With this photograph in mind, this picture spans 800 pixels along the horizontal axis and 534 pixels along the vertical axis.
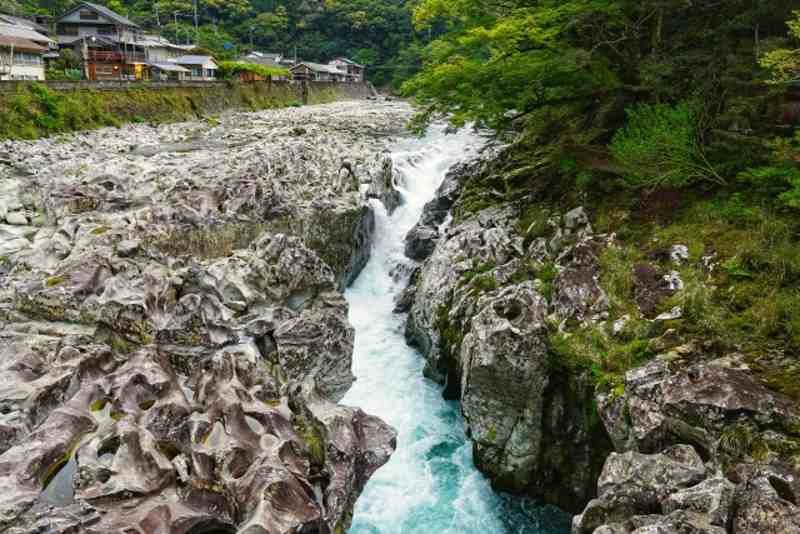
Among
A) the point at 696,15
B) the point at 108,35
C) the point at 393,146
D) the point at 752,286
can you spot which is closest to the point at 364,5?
the point at 108,35

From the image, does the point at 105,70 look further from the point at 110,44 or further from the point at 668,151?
the point at 668,151

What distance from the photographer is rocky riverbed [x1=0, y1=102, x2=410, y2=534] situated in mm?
6645

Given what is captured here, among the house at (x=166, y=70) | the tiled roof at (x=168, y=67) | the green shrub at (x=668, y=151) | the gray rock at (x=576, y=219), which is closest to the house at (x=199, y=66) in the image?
the house at (x=166, y=70)

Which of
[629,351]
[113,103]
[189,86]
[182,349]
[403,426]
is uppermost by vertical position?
[189,86]

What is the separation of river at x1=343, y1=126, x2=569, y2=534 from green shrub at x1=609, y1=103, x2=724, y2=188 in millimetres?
7789

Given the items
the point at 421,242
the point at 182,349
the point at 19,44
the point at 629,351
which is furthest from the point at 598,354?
the point at 19,44

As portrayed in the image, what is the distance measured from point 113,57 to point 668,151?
176 feet

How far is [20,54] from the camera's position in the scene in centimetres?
3862

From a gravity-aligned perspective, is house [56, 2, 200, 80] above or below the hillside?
above

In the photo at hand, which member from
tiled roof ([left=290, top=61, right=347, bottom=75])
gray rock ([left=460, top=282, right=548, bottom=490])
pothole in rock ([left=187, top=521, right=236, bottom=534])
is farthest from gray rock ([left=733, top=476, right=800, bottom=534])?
tiled roof ([left=290, top=61, right=347, bottom=75])

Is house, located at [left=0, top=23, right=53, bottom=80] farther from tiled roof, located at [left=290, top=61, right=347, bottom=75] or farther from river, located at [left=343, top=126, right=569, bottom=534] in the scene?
tiled roof, located at [left=290, top=61, right=347, bottom=75]

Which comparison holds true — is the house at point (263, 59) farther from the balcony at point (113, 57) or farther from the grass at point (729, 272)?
the grass at point (729, 272)

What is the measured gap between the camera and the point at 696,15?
15062mm

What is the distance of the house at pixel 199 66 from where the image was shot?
59875 millimetres
